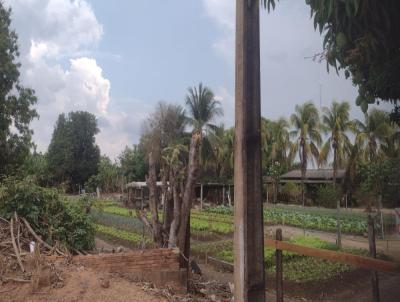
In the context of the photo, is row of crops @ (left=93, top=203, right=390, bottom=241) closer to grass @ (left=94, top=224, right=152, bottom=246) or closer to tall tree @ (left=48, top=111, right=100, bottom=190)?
grass @ (left=94, top=224, right=152, bottom=246)

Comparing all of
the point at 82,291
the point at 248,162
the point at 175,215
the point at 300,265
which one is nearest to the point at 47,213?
the point at 175,215

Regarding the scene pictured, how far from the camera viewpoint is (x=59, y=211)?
30.9ft

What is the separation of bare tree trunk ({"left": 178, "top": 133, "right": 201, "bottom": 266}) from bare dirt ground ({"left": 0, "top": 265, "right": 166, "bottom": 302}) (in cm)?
123

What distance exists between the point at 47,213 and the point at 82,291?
13.3 ft

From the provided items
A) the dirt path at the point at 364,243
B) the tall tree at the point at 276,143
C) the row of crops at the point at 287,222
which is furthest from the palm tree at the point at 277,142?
the dirt path at the point at 364,243

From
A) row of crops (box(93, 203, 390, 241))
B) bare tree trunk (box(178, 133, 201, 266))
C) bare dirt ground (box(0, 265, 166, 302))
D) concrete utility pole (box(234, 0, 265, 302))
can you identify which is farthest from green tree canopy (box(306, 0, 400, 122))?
row of crops (box(93, 203, 390, 241))

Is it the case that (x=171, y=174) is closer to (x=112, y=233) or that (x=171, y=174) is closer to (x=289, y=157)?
(x=112, y=233)

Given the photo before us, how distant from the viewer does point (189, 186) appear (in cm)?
632

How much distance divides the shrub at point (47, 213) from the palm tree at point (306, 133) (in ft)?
92.4

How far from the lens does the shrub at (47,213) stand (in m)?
8.73

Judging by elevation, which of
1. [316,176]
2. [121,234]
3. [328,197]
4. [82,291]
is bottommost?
[121,234]

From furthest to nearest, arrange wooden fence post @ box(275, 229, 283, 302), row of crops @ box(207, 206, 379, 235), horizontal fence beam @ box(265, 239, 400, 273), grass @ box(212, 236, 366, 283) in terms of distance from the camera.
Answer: row of crops @ box(207, 206, 379, 235) < grass @ box(212, 236, 366, 283) < wooden fence post @ box(275, 229, 283, 302) < horizontal fence beam @ box(265, 239, 400, 273)

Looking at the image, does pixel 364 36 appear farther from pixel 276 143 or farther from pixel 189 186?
pixel 276 143

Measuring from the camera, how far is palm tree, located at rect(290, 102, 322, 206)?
119 ft
